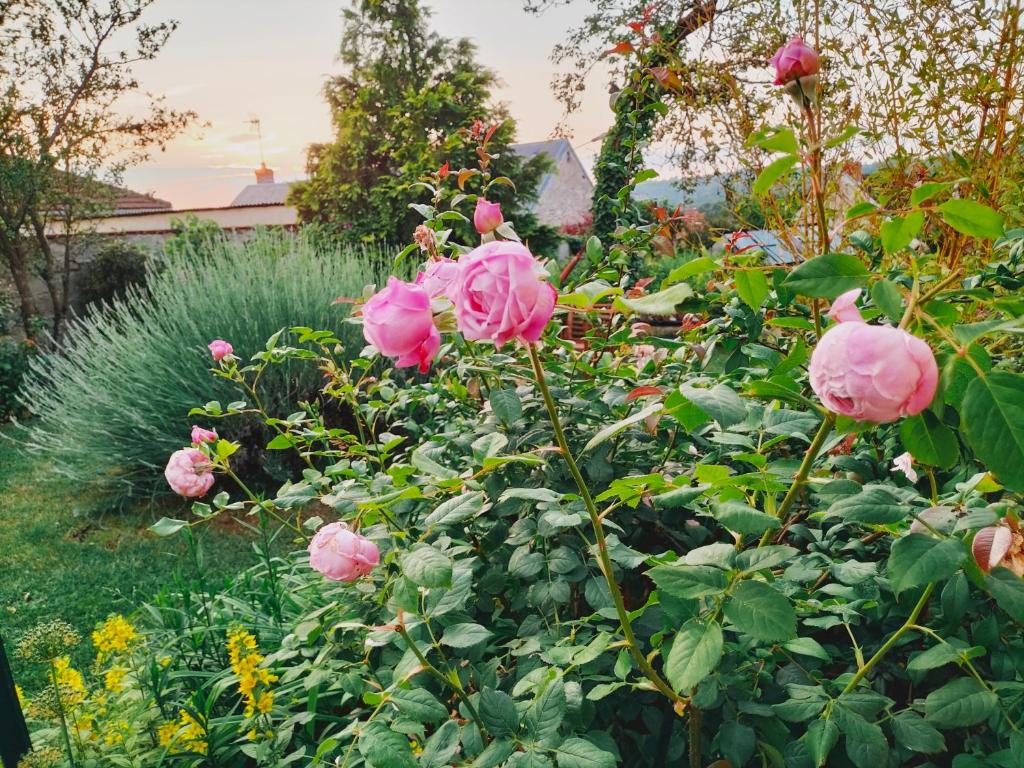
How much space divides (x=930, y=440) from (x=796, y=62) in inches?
17.9

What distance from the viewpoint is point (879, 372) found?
45 cm

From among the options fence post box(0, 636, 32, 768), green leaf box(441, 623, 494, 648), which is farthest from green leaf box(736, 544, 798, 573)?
fence post box(0, 636, 32, 768)

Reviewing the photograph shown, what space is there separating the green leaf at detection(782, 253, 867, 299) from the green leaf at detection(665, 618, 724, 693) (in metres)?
0.31

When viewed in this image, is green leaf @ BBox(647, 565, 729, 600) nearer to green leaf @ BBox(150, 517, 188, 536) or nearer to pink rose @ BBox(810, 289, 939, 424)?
pink rose @ BBox(810, 289, 939, 424)

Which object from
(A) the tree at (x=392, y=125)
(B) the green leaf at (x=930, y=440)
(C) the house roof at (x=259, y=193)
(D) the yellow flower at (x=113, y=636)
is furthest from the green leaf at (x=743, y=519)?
(C) the house roof at (x=259, y=193)

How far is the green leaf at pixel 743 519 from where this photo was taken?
1.96 ft

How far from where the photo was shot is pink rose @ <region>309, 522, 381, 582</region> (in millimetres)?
850

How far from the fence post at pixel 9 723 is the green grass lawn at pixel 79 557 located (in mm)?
1154

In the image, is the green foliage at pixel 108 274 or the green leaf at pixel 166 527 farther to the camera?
the green foliage at pixel 108 274

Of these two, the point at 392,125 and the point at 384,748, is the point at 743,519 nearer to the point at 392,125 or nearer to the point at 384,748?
the point at 384,748

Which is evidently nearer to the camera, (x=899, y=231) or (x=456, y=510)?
(x=899, y=231)

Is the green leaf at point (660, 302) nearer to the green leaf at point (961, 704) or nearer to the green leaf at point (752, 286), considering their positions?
the green leaf at point (752, 286)

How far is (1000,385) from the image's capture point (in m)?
0.46

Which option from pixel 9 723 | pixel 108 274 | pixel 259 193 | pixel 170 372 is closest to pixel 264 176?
pixel 259 193
